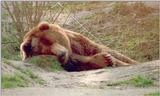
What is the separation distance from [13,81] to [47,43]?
1900 millimetres

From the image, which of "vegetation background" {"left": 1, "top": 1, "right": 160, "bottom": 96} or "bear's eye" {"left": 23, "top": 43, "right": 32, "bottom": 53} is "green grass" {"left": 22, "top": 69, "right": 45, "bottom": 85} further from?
"bear's eye" {"left": 23, "top": 43, "right": 32, "bottom": 53}

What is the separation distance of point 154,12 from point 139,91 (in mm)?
7662

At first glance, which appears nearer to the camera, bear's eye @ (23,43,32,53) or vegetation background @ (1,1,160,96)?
vegetation background @ (1,1,160,96)

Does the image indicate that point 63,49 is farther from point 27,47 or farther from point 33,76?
point 33,76

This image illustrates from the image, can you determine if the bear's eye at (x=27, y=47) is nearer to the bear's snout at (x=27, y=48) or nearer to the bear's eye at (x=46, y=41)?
the bear's snout at (x=27, y=48)

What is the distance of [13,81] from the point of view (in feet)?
19.5

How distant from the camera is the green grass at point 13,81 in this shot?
18.9 ft

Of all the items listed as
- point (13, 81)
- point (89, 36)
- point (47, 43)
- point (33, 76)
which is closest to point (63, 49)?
point (47, 43)

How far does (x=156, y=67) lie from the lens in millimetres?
7051

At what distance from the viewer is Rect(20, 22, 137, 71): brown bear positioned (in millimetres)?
7746

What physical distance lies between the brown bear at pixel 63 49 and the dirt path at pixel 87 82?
1.14ft

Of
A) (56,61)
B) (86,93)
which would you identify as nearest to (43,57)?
(56,61)

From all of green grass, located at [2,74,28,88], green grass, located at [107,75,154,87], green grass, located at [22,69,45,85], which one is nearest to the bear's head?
green grass, located at [22,69,45,85]

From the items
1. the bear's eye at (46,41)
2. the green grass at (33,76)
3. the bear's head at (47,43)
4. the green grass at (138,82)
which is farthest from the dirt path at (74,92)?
the bear's eye at (46,41)
